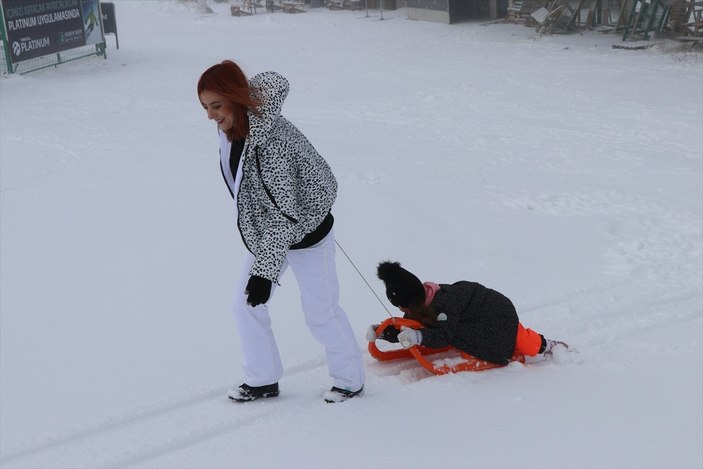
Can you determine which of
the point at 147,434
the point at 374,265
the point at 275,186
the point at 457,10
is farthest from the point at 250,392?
the point at 457,10

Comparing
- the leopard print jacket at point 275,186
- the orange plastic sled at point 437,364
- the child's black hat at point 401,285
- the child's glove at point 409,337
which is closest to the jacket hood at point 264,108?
the leopard print jacket at point 275,186

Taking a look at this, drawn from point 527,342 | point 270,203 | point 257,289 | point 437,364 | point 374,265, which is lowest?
point 374,265

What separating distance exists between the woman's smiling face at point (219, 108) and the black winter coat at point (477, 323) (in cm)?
137

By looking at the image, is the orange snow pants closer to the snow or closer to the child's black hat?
the snow

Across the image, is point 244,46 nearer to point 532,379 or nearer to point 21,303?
point 21,303

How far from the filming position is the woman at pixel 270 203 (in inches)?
114

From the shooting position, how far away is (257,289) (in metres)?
2.94

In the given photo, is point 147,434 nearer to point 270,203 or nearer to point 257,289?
point 257,289

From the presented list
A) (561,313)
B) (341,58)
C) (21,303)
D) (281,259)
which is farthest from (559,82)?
(281,259)

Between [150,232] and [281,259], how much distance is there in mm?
3619

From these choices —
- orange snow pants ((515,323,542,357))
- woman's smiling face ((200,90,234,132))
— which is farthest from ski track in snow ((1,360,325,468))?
woman's smiling face ((200,90,234,132))

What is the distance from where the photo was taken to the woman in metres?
2.89

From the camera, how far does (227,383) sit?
3824mm

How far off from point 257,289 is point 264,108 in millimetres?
671
